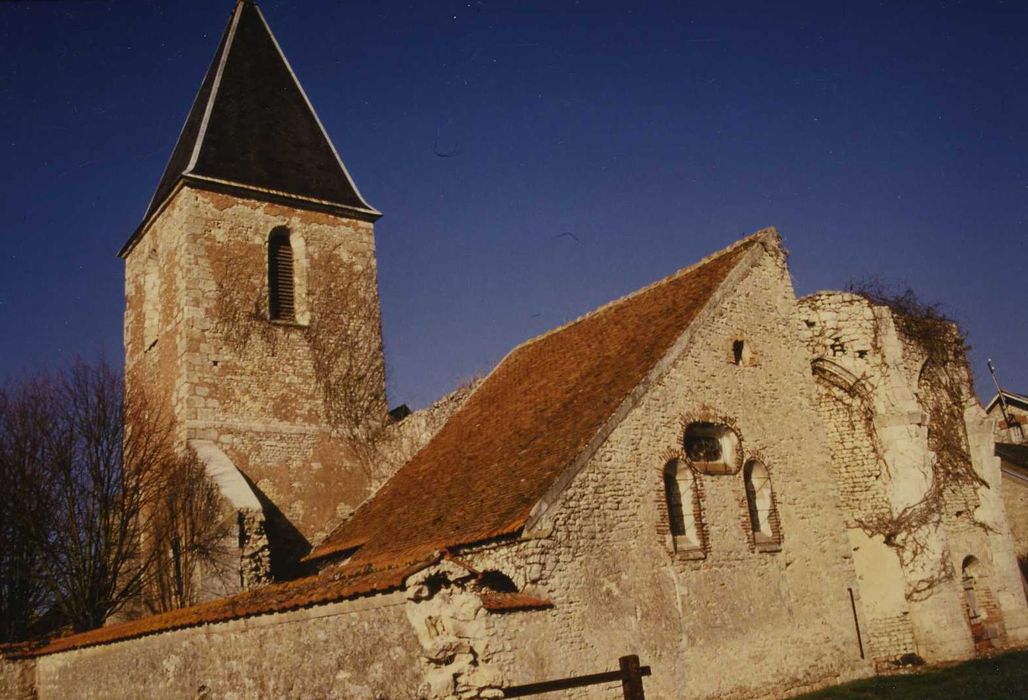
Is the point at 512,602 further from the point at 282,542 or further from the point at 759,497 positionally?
the point at 282,542

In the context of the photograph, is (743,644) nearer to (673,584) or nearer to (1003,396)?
(673,584)

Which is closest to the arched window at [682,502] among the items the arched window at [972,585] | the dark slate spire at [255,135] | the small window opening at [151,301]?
the arched window at [972,585]

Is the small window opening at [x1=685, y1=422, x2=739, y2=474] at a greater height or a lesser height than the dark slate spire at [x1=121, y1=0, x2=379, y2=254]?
lesser

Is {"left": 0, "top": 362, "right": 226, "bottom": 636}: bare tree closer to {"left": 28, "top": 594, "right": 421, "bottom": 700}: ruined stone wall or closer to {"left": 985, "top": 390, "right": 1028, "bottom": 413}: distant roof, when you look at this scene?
{"left": 28, "top": 594, "right": 421, "bottom": 700}: ruined stone wall

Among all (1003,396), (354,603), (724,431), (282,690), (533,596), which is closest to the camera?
(354,603)

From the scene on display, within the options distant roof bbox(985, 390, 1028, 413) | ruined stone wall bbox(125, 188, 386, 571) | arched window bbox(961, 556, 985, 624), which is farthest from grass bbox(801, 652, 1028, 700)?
distant roof bbox(985, 390, 1028, 413)

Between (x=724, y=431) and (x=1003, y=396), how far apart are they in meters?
27.3

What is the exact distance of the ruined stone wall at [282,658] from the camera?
292 inches

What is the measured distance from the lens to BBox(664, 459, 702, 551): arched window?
38.5 feet

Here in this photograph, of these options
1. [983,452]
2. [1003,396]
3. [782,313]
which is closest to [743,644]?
[782,313]

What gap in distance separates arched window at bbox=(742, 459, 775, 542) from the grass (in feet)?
7.24

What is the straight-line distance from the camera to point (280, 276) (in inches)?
738

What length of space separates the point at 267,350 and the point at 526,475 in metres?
8.25

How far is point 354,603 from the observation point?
777 centimetres
